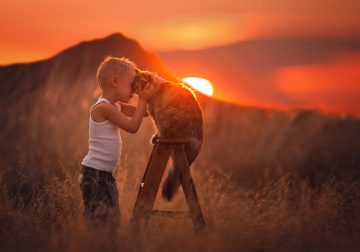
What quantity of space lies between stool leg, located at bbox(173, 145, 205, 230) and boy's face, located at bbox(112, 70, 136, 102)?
0.64 m

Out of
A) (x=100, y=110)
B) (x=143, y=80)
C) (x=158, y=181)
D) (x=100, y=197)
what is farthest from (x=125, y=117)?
(x=100, y=197)

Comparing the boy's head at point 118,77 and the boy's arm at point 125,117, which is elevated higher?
the boy's head at point 118,77

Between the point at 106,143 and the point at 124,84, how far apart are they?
0.52 m

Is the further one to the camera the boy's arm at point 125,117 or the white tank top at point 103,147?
the white tank top at point 103,147

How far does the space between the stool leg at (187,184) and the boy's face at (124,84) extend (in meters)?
0.64

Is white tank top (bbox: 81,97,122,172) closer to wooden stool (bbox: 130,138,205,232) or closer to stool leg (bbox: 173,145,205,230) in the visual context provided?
wooden stool (bbox: 130,138,205,232)

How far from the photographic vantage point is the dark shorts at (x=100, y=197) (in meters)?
4.47

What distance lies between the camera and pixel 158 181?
175 inches

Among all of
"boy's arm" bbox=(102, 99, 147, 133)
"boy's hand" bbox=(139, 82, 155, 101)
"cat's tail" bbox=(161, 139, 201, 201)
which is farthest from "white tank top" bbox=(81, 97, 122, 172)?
"cat's tail" bbox=(161, 139, 201, 201)

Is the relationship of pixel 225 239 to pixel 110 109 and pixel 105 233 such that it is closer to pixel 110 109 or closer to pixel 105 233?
pixel 105 233

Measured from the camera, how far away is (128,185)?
648cm

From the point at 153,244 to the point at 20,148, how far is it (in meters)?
6.64

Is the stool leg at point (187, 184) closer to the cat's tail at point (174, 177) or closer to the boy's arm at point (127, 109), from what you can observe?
the cat's tail at point (174, 177)

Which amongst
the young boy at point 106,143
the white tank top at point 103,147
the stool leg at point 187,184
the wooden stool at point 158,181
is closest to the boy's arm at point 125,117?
the young boy at point 106,143
